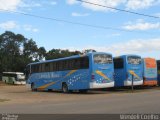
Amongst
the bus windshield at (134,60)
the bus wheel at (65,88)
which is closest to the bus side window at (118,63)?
the bus windshield at (134,60)

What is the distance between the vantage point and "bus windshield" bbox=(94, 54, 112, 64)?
29.7m

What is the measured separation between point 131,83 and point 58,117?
20776 millimetres

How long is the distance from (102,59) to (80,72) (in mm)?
2175

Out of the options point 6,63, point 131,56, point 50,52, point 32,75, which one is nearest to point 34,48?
point 50,52

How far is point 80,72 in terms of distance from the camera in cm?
3050

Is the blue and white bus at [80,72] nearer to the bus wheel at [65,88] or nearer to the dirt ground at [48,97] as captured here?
the bus wheel at [65,88]

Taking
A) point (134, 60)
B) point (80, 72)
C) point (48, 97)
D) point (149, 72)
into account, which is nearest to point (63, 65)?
point (80, 72)

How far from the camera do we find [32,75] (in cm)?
4044

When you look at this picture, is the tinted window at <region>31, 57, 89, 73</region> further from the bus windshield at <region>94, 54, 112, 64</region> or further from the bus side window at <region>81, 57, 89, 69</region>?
the bus windshield at <region>94, 54, 112, 64</region>

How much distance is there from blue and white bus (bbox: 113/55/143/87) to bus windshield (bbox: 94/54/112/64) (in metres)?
3.19

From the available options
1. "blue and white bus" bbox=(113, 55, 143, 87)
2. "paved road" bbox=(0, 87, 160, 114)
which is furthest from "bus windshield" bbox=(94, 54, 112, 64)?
"paved road" bbox=(0, 87, 160, 114)

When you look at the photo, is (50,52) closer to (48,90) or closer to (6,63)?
(6,63)

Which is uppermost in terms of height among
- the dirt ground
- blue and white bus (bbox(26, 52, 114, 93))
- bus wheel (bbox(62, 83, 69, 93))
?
blue and white bus (bbox(26, 52, 114, 93))

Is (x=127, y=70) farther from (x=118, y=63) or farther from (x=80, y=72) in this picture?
(x=80, y=72)
